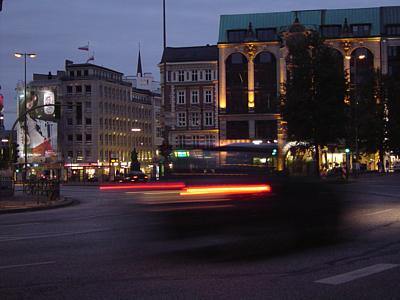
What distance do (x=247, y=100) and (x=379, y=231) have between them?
2835 inches

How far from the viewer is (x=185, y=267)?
11.1m

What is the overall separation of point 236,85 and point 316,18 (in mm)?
15295

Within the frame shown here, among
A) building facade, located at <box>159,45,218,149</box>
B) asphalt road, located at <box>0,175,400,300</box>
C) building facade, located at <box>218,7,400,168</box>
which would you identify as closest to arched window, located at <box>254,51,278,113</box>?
building facade, located at <box>218,7,400,168</box>

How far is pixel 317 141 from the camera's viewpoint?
6038 cm

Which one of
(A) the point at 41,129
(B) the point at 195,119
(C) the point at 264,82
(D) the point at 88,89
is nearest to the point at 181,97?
(B) the point at 195,119

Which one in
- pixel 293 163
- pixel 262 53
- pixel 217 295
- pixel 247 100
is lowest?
pixel 217 295

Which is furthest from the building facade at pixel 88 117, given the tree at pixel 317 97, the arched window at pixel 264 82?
the tree at pixel 317 97

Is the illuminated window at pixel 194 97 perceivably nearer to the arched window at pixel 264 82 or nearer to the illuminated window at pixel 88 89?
the arched window at pixel 264 82

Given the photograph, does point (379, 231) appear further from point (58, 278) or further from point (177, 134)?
point (177, 134)

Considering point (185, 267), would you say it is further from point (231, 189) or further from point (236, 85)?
point (236, 85)

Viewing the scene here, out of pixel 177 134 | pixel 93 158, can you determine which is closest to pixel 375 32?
pixel 177 134

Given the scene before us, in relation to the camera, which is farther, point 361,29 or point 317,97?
point 361,29

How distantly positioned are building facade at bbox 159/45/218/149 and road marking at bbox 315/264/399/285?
82749mm

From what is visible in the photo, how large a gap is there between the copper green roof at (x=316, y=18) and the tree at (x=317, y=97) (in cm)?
2909
